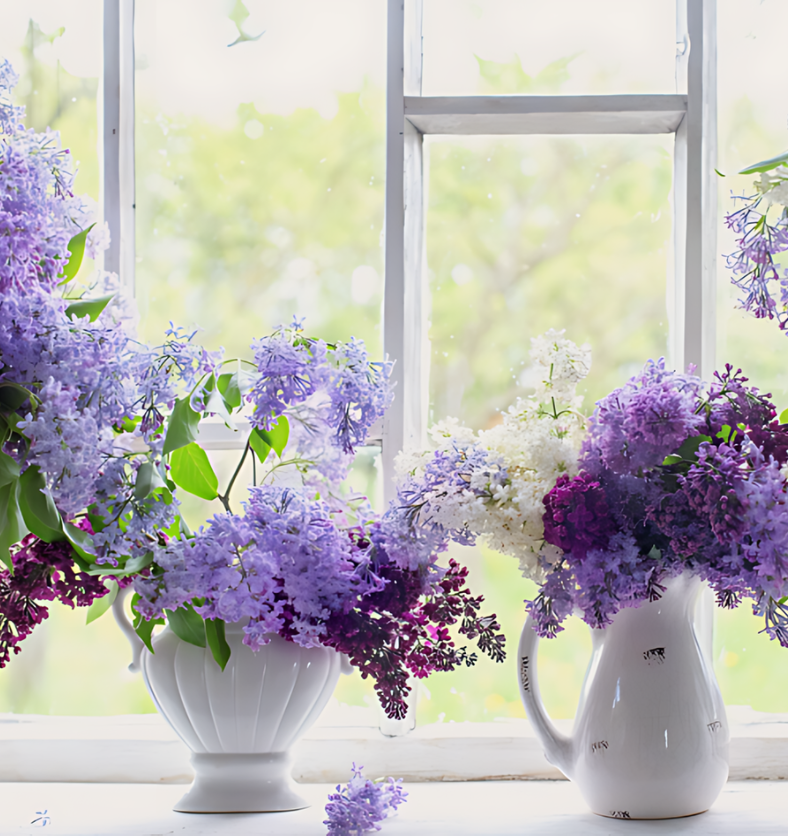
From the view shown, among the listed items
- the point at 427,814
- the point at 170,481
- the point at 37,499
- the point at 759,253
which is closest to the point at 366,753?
the point at 427,814

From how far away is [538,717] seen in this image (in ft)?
3.35

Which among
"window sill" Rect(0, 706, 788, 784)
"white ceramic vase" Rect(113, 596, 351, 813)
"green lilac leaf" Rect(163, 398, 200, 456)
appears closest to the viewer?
"green lilac leaf" Rect(163, 398, 200, 456)

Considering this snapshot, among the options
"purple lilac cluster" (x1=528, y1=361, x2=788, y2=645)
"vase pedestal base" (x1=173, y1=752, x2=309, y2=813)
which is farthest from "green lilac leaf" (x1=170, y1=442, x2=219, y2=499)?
"purple lilac cluster" (x1=528, y1=361, x2=788, y2=645)

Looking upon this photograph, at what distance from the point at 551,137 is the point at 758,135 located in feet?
1.12

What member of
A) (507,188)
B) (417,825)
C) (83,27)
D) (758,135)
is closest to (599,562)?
(417,825)

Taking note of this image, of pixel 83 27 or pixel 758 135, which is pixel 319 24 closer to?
pixel 83 27

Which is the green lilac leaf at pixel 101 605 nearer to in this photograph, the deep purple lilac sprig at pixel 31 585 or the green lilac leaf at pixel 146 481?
the deep purple lilac sprig at pixel 31 585

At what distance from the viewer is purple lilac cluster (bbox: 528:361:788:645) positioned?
0.82 meters

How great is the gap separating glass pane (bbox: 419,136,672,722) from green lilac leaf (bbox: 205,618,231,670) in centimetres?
45

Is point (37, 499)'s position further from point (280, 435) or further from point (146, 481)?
point (280, 435)

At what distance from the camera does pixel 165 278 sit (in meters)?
1.35

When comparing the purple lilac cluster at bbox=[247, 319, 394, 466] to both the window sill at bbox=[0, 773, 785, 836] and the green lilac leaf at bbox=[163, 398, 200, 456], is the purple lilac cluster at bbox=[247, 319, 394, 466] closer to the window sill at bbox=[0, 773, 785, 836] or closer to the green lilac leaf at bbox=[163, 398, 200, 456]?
the green lilac leaf at bbox=[163, 398, 200, 456]

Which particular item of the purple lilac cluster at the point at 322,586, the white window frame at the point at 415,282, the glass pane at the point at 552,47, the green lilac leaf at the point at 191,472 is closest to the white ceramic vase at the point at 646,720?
the purple lilac cluster at the point at 322,586

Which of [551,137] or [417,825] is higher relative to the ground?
Result: [551,137]
